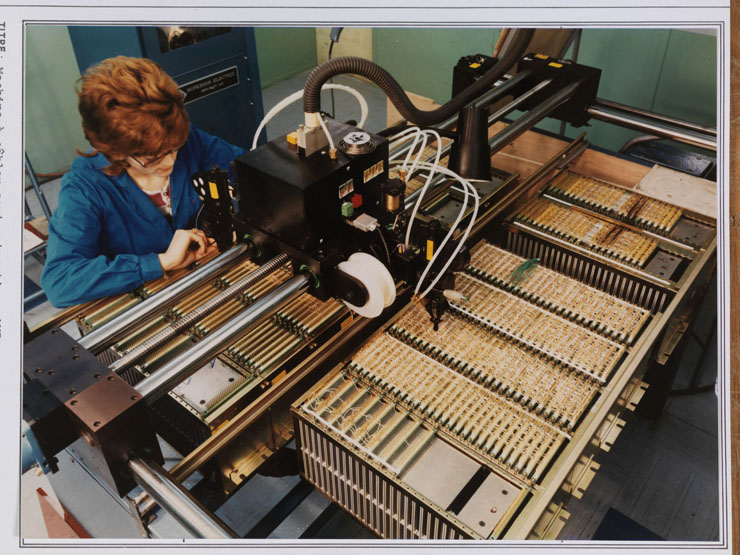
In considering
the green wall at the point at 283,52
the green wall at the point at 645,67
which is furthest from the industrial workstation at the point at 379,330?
the green wall at the point at 283,52

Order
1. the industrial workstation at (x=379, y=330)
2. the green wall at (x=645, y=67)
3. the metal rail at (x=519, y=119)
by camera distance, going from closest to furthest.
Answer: the industrial workstation at (x=379, y=330) < the metal rail at (x=519, y=119) < the green wall at (x=645, y=67)

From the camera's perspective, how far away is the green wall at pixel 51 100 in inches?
171

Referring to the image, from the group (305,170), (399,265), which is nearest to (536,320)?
(399,265)

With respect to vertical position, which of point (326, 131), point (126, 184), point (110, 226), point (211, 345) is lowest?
point (110, 226)

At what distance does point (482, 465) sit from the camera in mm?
1341

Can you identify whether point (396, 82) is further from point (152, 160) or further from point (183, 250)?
point (152, 160)

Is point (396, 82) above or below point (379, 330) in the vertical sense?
above

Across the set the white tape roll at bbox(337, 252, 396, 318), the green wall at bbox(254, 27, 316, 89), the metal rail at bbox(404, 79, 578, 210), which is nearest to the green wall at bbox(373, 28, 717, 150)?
Result: the green wall at bbox(254, 27, 316, 89)

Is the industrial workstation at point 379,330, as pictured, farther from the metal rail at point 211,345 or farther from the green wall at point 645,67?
the green wall at point 645,67

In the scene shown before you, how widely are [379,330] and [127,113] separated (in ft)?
4.72

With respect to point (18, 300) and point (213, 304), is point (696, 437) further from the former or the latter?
point (18, 300)

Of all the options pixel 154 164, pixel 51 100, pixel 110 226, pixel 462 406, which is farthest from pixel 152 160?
pixel 51 100

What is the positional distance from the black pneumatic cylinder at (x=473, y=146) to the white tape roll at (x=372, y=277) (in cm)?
42

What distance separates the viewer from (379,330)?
5.40 ft
